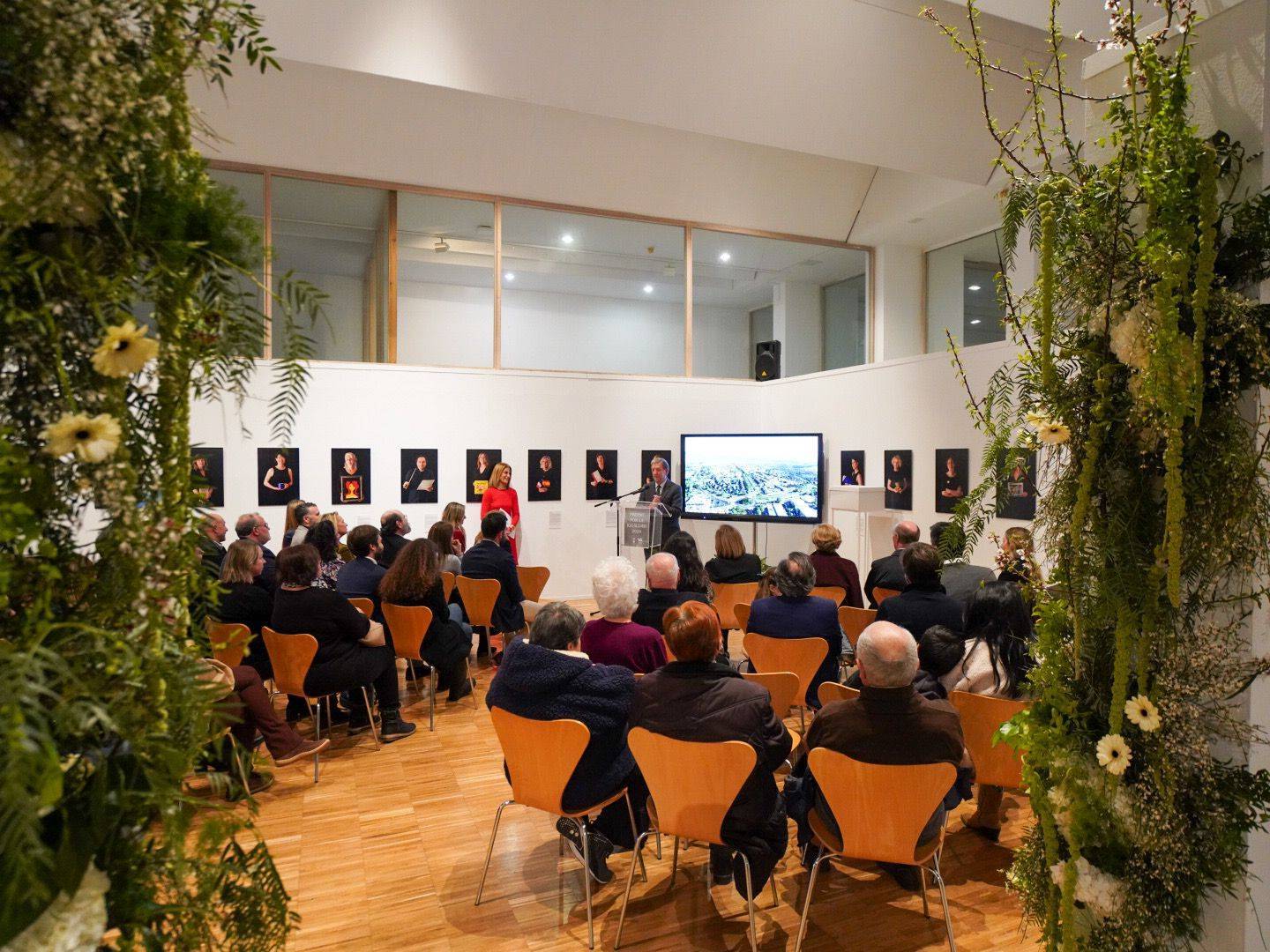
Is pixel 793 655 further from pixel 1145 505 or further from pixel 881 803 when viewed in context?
pixel 1145 505

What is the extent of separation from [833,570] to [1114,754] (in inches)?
162

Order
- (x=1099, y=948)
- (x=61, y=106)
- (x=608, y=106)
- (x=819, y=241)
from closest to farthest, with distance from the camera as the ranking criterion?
(x=61, y=106) < (x=1099, y=948) < (x=608, y=106) < (x=819, y=241)

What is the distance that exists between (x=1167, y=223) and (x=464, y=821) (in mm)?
3872

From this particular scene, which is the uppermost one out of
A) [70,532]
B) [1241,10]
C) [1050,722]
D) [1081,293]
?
[1241,10]

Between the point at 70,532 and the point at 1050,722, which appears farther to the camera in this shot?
the point at 1050,722

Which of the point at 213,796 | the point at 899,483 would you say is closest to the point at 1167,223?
the point at 213,796

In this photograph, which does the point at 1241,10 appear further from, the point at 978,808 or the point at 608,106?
the point at 608,106

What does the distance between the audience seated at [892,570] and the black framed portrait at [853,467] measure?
363 centimetres

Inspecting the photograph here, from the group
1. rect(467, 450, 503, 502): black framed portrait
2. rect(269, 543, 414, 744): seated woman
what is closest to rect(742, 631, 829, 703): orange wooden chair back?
rect(269, 543, 414, 744): seated woman

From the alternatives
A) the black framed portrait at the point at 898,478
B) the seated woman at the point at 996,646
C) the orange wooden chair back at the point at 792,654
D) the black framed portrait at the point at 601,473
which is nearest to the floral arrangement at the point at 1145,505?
the seated woman at the point at 996,646

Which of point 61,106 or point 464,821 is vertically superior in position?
point 61,106

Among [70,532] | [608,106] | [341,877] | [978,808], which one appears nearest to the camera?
[70,532]

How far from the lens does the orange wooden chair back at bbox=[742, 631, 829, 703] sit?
14.4 ft

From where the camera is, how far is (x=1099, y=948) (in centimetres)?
185
